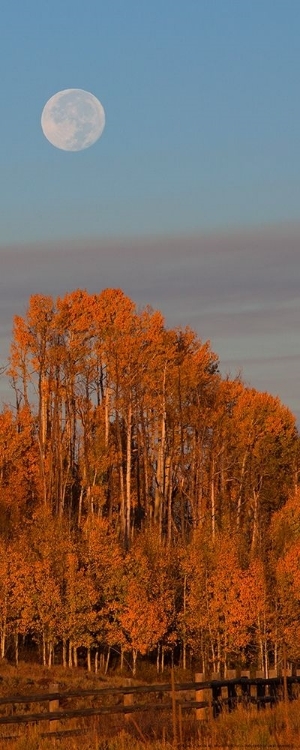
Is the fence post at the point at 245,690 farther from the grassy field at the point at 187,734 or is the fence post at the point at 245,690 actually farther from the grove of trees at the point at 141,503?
the grove of trees at the point at 141,503

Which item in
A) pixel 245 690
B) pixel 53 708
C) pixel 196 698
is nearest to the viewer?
pixel 53 708

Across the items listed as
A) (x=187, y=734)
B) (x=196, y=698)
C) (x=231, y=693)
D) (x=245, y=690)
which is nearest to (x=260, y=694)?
(x=245, y=690)

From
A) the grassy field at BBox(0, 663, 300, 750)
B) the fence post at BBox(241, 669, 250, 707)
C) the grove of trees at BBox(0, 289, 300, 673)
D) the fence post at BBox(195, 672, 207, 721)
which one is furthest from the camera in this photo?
the grove of trees at BBox(0, 289, 300, 673)

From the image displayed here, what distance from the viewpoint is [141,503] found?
68188 millimetres

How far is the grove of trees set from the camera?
57375 millimetres

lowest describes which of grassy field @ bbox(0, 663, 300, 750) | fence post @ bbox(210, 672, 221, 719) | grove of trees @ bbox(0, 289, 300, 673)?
grassy field @ bbox(0, 663, 300, 750)

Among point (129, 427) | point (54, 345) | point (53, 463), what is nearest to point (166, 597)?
point (129, 427)

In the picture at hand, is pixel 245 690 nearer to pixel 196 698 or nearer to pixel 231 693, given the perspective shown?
pixel 231 693

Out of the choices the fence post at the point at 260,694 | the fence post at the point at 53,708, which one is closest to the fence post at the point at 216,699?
the fence post at the point at 260,694

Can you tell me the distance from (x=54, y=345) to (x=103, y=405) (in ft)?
17.0

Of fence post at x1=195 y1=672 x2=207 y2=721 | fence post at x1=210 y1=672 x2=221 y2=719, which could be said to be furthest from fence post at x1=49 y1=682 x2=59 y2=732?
fence post at x1=210 y1=672 x2=221 y2=719

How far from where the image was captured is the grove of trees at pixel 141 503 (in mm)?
57375

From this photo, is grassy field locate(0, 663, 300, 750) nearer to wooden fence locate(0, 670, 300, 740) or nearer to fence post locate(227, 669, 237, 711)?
wooden fence locate(0, 670, 300, 740)

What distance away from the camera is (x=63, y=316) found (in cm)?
7088
